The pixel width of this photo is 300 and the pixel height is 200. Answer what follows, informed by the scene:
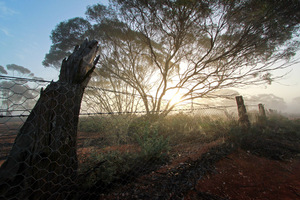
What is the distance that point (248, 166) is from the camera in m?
2.28

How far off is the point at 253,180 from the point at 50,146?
2.82 metres

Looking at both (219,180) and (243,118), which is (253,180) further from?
(243,118)

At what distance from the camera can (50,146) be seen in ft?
4.07

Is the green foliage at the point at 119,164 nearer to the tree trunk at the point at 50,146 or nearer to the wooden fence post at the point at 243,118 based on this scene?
the tree trunk at the point at 50,146

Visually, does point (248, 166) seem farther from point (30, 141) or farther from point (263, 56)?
point (263, 56)

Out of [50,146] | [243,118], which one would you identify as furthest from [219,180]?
[243,118]

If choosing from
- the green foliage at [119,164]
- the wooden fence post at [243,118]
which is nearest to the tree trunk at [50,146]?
the green foliage at [119,164]

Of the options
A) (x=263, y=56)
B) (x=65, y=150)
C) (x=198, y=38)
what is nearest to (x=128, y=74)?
(x=198, y=38)

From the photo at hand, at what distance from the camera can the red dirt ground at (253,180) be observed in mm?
1562

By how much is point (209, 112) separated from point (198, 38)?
3.83 m

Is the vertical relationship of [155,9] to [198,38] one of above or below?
above

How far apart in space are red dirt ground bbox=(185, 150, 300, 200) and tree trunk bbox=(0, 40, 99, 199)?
1.51 metres

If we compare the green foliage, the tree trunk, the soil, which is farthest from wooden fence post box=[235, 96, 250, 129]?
the tree trunk

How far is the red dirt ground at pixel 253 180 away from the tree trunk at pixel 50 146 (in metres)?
1.51
